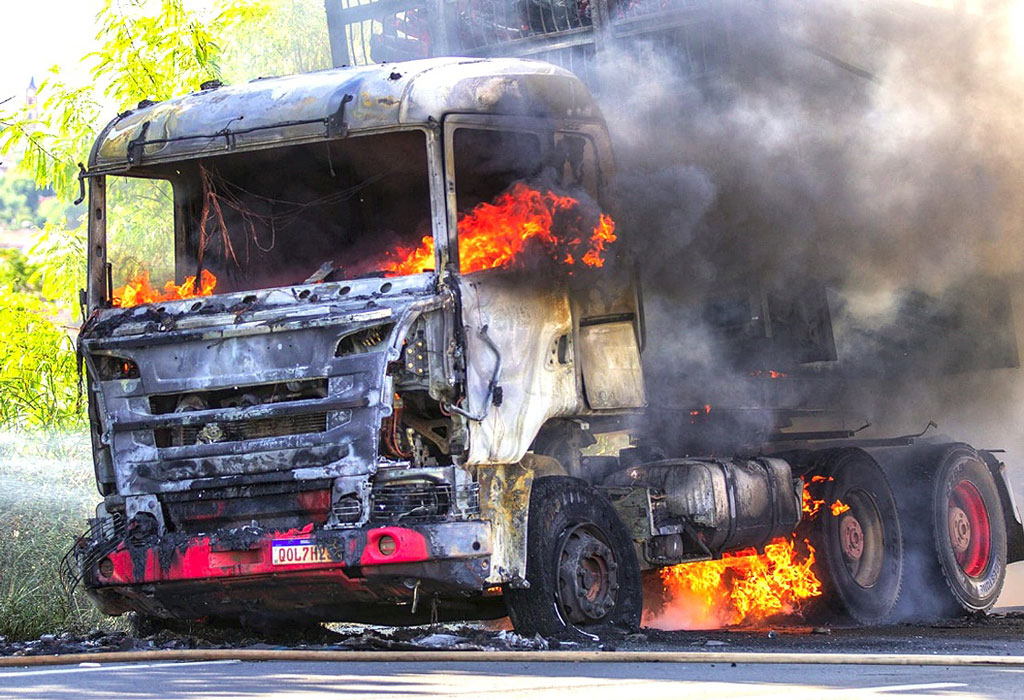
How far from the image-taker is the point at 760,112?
10328mm

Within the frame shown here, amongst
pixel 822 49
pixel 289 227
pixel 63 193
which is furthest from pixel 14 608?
pixel 822 49

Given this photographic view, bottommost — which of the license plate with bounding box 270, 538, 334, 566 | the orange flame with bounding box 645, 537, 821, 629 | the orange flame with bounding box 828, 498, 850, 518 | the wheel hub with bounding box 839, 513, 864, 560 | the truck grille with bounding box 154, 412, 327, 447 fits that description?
the orange flame with bounding box 645, 537, 821, 629

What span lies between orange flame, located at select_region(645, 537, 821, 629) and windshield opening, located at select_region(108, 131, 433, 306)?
12.9ft

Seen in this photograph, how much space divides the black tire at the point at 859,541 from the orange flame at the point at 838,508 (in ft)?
0.05

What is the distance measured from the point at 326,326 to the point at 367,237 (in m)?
1.13

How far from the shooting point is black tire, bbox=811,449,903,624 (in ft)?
36.6

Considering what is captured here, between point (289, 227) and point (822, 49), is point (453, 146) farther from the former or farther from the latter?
point (822, 49)

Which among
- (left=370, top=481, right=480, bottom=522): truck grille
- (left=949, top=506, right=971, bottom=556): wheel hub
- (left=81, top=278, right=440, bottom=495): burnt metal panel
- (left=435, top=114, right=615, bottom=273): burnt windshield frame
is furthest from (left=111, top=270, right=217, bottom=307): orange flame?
(left=949, top=506, right=971, bottom=556): wheel hub

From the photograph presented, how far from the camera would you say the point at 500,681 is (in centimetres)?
607

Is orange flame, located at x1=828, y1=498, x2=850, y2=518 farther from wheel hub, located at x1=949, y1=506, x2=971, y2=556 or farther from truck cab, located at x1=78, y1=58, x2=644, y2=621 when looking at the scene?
truck cab, located at x1=78, y1=58, x2=644, y2=621

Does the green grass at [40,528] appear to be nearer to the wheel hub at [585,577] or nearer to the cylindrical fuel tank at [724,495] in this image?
the wheel hub at [585,577]

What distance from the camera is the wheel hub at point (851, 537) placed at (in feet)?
37.2

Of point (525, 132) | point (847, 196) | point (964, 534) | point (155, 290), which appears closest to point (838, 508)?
point (964, 534)

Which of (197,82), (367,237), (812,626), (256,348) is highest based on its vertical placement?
(197,82)
